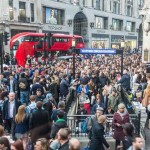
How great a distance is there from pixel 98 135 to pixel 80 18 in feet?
152

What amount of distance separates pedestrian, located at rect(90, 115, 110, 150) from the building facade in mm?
29484

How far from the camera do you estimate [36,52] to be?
3142cm

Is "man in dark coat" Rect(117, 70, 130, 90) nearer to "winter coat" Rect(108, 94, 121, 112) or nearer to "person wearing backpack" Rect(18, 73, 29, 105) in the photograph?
"winter coat" Rect(108, 94, 121, 112)

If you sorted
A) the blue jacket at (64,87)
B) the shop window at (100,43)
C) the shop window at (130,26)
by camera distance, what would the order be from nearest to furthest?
the blue jacket at (64,87) → the shop window at (100,43) → the shop window at (130,26)

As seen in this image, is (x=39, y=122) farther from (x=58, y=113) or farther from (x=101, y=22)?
(x=101, y=22)

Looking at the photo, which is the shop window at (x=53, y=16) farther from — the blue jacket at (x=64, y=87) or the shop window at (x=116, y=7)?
the blue jacket at (x=64, y=87)

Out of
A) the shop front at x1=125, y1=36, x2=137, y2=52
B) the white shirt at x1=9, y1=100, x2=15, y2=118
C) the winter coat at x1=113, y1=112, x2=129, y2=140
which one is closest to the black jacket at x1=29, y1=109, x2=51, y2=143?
the white shirt at x1=9, y1=100, x2=15, y2=118

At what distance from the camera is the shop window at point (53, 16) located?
43969 millimetres

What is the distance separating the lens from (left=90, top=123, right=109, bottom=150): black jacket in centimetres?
696

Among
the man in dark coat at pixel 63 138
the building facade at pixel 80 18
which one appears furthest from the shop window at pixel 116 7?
the man in dark coat at pixel 63 138

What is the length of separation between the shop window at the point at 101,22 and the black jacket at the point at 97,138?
48.5 m

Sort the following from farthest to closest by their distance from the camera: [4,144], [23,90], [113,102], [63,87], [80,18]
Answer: [80,18] < [63,87] < [23,90] < [113,102] < [4,144]

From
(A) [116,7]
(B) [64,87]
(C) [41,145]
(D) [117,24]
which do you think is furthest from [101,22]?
(C) [41,145]

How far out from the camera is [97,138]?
7062 millimetres
